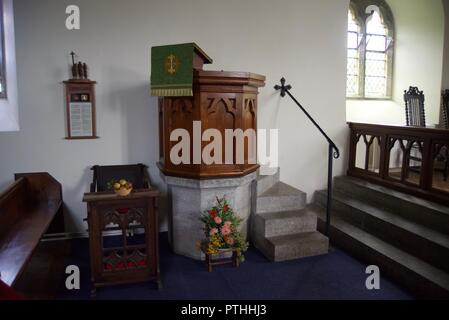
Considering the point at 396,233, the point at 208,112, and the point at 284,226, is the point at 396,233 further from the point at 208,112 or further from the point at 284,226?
the point at 208,112

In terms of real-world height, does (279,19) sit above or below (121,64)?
above

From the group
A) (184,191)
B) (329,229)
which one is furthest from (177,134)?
(329,229)

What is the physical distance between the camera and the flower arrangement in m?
3.05

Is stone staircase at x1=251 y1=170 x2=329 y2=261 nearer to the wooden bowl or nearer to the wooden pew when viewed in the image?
the wooden bowl

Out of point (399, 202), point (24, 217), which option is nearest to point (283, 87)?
point (399, 202)

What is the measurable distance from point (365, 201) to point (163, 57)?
275cm

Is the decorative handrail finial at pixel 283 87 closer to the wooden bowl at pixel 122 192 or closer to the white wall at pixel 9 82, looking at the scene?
the wooden bowl at pixel 122 192

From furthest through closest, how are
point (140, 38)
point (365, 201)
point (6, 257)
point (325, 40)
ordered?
point (325, 40), point (365, 201), point (140, 38), point (6, 257)

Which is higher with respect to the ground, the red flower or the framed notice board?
→ the framed notice board

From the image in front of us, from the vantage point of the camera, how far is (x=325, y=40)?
4332mm

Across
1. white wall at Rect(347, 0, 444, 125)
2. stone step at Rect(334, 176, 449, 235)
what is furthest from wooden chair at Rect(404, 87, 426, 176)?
stone step at Rect(334, 176, 449, 235)

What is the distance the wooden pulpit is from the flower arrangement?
0.32 m

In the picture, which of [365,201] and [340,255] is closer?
[340,255]

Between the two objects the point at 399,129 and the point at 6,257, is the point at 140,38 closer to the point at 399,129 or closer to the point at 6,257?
the point at 6,257
